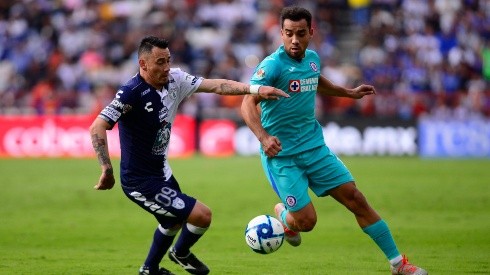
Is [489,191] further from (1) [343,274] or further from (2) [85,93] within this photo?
(2) [85,93]

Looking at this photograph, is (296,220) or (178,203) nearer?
(178,203)

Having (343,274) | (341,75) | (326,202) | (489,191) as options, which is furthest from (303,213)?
(341,75)

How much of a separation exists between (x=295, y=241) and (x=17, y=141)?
20.5m

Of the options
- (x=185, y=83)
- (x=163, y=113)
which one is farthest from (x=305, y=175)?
(x=163, y=113)

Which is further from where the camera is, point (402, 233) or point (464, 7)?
point (464, 7)

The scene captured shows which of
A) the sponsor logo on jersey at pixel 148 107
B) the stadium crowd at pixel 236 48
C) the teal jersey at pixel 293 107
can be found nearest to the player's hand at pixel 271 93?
the teal jersey at pixel 293 107

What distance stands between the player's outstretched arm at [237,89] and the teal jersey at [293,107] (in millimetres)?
468

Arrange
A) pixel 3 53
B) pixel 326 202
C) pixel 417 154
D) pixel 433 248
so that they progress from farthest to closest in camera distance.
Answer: pixel 3 53 < pixel 417 154 < pixel 326 202 < pixel 433 248

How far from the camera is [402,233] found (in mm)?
13078

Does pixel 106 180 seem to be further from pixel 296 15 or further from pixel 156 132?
pixel 296 15

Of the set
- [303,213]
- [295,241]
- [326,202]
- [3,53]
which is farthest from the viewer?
[3,53]

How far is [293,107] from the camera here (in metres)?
9.38

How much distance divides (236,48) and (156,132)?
23190 mm

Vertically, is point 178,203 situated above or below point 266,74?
below
